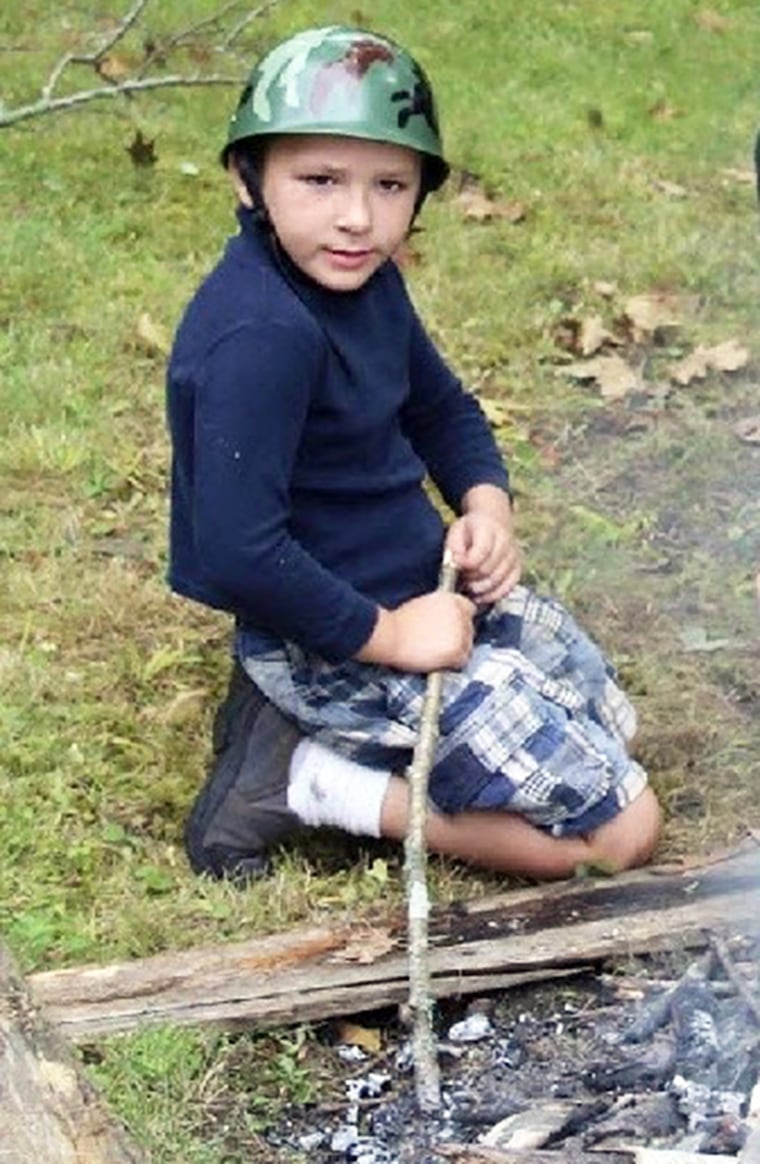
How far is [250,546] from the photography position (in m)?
3.26

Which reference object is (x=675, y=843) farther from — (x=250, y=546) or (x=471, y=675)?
(x=250, y=546)

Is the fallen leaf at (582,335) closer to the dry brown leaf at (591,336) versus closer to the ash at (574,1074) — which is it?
the dry brown leaf at (591,336)

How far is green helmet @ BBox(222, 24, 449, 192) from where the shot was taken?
3240 millimetres

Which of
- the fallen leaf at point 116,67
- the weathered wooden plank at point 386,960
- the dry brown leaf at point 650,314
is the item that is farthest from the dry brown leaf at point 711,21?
the weathered wooden plank at point 386,960

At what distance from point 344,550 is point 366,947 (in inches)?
25.6

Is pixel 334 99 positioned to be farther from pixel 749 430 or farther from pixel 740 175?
pixel 740 175

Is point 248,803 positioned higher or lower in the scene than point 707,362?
lower

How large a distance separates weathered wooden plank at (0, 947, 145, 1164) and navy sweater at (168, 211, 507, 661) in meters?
1.05

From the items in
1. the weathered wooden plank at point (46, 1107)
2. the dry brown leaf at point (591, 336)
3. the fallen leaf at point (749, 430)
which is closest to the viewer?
the weathered wooden plank at point (46, 1107)

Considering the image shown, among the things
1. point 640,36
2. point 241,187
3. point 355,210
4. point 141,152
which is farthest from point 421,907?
point 640,36

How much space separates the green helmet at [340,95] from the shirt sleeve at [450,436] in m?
0.56

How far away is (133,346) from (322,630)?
229cm

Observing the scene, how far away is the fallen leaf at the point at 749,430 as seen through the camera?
5.09 metres

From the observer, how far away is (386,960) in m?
3.18
